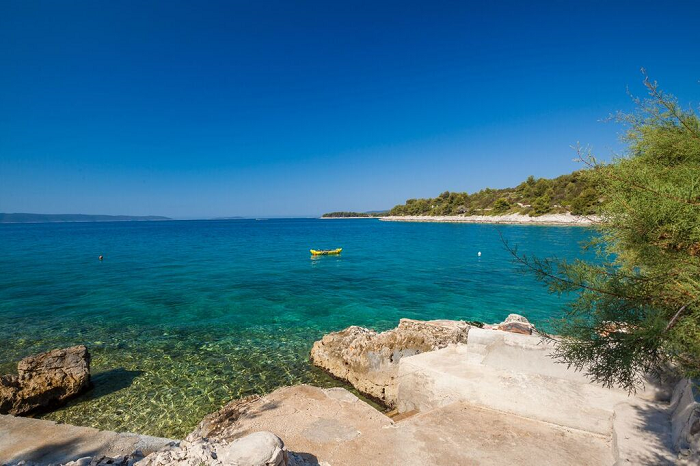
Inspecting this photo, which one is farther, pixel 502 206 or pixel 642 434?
pixel 502 206

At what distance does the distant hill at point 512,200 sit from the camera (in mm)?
85438

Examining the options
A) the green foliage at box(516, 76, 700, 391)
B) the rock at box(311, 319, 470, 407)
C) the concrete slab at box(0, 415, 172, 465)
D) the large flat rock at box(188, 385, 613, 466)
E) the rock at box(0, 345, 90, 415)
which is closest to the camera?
the green foliage at box(516, 76, 700, 391)

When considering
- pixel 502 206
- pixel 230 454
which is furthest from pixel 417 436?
pixel 502 206

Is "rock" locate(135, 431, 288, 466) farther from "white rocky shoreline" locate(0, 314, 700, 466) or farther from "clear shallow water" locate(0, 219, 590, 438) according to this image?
"clear shallow water" locate(0, 219, 590, 438)

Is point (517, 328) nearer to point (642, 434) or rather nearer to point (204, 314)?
point (642, 434)

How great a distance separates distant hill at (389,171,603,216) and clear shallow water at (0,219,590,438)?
144 ft

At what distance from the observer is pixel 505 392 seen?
5.42m

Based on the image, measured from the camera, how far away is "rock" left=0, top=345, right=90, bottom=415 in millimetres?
7266

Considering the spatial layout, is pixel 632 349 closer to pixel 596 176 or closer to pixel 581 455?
pixel 596 176

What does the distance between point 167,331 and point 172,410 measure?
6347 millimetres

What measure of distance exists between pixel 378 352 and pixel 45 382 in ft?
27.0

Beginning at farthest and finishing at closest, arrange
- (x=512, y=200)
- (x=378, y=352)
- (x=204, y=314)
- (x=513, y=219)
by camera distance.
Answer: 1. (x=512, y=200)
2. (x=513, y=219)
3. (x=204, y=314)
4. (x=378, y=352)

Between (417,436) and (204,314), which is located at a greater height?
(417,436)

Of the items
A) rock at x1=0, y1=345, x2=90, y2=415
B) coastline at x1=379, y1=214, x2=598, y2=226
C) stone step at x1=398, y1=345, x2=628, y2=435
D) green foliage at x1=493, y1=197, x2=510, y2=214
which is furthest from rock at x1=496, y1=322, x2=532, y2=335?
green foliage at x1=493, y1=197, x2=510, y2=214
